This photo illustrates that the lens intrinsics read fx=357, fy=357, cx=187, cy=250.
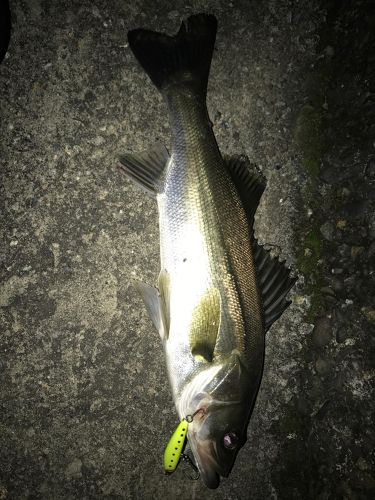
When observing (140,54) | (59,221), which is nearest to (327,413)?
(59,221)

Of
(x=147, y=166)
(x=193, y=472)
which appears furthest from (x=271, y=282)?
(x=193, y=472)

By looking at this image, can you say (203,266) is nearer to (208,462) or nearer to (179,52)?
(208,462)

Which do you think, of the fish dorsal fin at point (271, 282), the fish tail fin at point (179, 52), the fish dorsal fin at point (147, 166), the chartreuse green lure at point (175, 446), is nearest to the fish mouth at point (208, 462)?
the chartreuse green lure at point (175, 446)

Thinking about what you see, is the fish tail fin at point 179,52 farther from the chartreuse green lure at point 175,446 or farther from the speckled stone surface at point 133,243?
the chartreuse green lure at point 175,446

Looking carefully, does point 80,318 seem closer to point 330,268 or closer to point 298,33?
point 330,268

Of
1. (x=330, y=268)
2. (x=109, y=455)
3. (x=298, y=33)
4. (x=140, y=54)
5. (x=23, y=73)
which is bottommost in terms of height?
(x=109, y=455)
